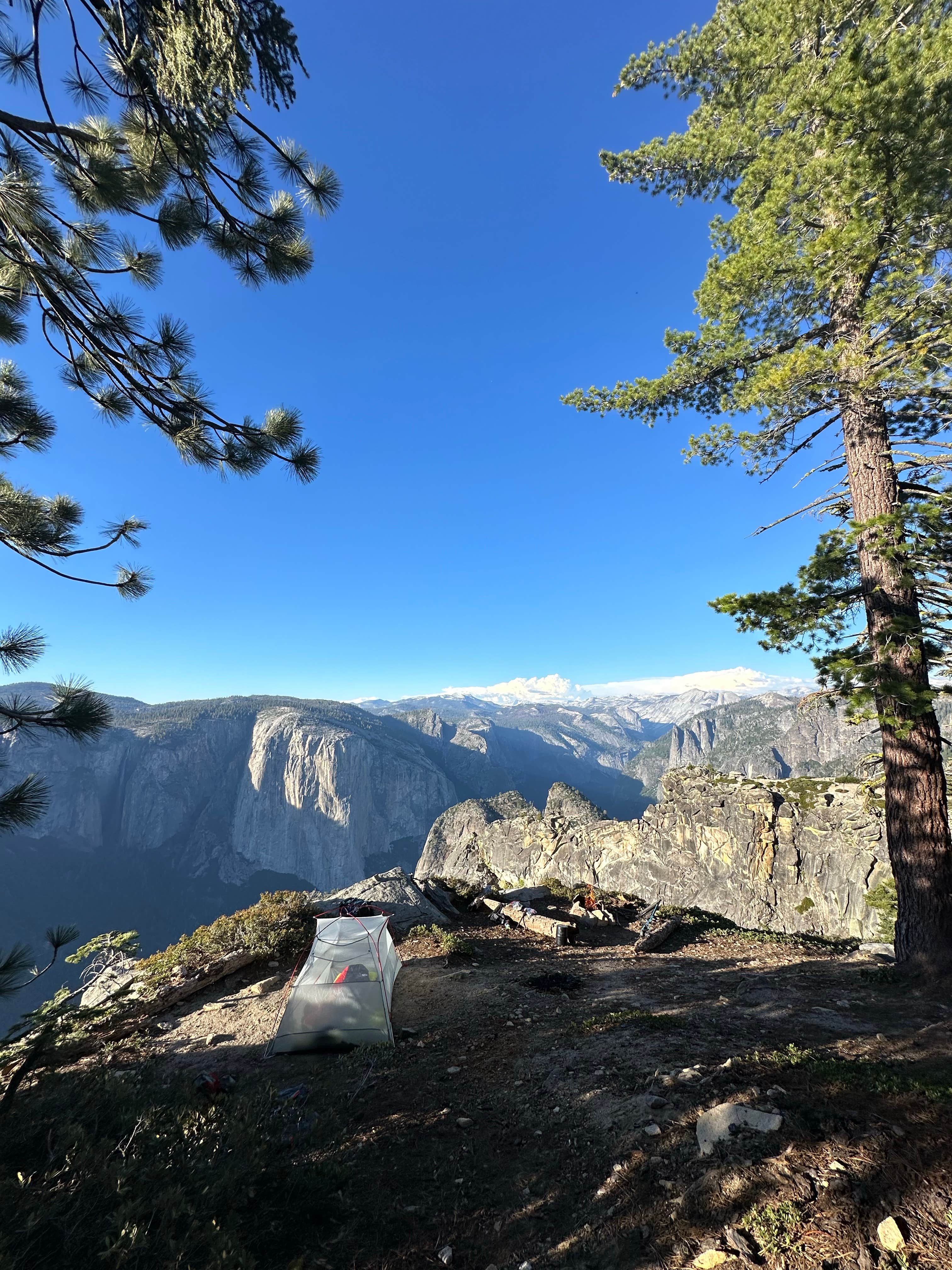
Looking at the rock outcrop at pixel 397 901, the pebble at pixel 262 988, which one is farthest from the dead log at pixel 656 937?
the pebble at pixel 262 988

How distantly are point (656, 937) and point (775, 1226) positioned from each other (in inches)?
479

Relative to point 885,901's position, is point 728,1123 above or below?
above

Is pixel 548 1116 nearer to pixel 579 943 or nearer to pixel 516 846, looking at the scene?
pixel 579 943

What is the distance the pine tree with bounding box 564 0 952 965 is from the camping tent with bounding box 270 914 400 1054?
9778 mm

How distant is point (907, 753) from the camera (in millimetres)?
8758

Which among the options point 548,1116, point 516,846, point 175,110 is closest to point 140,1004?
point 548,1116

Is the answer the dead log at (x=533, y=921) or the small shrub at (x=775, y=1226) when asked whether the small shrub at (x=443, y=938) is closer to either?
the dead log at (x=533, y=921)

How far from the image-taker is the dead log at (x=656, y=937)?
1405cm

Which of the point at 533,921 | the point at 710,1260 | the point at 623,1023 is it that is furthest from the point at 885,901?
the point at 710,1260

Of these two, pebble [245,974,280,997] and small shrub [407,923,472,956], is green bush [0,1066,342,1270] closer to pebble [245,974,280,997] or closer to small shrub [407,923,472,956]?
pebble [245,974,280,997]

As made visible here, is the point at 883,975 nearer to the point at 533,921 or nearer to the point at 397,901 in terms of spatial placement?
the point at 533,921

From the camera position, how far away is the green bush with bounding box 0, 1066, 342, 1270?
324 centimetres

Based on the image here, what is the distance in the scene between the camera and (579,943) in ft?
49.7

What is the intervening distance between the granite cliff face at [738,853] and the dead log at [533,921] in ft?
17.4
